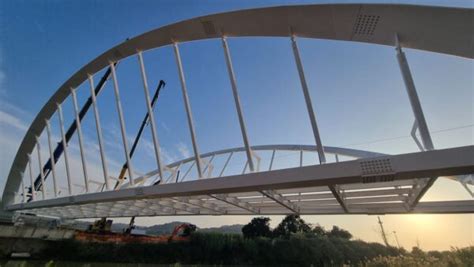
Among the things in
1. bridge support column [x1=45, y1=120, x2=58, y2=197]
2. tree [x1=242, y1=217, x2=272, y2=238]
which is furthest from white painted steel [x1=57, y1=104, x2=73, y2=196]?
tree [x1=242, y1=217, x2=272, y2=238]

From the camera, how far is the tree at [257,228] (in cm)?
3769

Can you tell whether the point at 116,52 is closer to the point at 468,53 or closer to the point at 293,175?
the point at 293,175

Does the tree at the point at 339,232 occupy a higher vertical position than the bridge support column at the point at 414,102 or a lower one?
higher

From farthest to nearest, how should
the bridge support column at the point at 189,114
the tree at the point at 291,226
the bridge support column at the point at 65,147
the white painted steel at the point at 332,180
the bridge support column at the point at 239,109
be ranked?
1. the tree at the point at 291,226
2. the bridge support column at the point at 65,147
3. the bridge support column at the point at 189,114
4. the bridge support column at the point at 239,109
5. the white painted steel at the point at 332,180

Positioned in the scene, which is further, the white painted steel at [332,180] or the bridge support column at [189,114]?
the bridge support column at [189,114]

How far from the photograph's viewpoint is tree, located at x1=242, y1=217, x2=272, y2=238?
37688 mm

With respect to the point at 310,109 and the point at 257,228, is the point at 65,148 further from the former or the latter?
the point at 257,228

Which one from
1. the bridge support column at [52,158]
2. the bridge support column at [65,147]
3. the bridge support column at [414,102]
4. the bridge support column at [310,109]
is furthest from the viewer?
the bridge support column at [52,158]

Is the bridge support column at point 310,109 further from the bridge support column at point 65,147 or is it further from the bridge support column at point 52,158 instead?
the bridge support column at point 52,158

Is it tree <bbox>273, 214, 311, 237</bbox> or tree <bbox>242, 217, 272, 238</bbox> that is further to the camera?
tree <bbox>273, 214, 311, 237</bbox>

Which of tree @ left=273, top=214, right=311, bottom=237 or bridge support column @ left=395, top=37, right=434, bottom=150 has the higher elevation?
tree @ left=273, top=214, right=311, bottom=237

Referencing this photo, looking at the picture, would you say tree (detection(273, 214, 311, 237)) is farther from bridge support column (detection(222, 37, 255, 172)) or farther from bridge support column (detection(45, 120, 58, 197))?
bridge support column (detection(222, 37, 255, 172))

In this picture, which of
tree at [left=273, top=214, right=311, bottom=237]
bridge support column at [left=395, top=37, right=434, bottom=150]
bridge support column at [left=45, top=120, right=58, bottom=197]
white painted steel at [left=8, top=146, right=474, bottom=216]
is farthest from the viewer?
tree at [left=273, top=214, right=311, bottom=237]

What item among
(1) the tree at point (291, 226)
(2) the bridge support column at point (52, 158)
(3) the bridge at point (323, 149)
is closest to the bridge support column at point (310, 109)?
(3) the bridge at point (323, 149)
